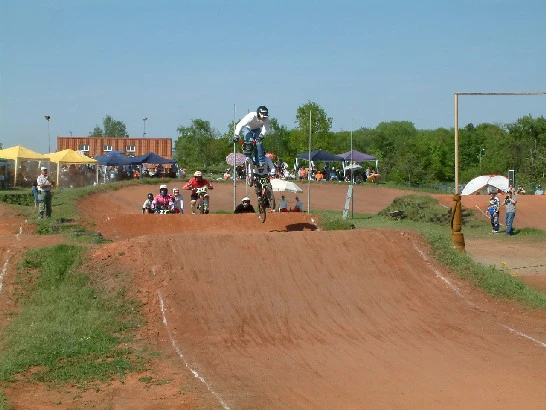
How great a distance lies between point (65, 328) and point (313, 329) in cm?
433

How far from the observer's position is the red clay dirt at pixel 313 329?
34.3 feet

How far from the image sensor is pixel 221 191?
154 ft

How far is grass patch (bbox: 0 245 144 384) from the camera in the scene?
1152cm

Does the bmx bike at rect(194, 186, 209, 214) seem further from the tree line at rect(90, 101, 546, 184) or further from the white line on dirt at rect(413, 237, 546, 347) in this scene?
the tree line at rect(90, 101, 546, 184)

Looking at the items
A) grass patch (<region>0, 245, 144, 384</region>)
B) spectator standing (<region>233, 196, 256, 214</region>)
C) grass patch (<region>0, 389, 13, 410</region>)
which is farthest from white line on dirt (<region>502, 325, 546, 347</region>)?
spectator standing (<region>233, 196, 256, 214</region>)

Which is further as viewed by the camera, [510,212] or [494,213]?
[494,213]

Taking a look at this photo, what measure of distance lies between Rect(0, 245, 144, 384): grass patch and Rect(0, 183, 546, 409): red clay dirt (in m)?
0.43

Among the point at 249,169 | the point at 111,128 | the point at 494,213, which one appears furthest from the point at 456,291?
the point at 111,128

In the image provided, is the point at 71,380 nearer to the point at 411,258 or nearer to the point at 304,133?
the point at 411,258

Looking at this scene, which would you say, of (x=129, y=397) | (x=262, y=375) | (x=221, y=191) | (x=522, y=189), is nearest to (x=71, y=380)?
(x=129, y=397)

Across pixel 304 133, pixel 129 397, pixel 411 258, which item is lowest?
pixel 129 397

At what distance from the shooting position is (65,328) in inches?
526

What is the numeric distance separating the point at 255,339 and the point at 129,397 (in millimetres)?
3488

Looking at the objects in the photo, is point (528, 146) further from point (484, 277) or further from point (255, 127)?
point (255, 127)
